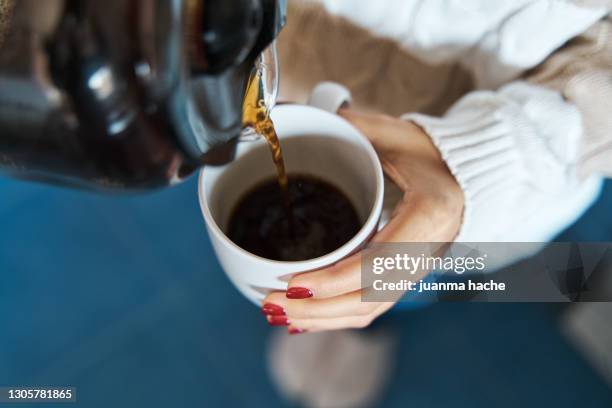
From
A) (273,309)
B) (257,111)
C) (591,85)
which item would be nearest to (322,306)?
(273,309)

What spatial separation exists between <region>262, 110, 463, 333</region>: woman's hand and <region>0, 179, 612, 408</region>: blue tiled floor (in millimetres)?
263

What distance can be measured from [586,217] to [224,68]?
2.00 ft

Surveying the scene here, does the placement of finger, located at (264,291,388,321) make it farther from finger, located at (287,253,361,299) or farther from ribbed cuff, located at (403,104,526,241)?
ribbed cuff, located at (403,104,526,241)

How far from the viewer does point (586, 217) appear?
28.0 inches

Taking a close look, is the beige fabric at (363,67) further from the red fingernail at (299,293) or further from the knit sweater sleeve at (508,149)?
the red fingernail at (299,293)

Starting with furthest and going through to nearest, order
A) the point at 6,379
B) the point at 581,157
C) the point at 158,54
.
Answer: the point at 6,379, the point at 581,157, the point at 158,54

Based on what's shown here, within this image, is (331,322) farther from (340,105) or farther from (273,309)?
(340,105)

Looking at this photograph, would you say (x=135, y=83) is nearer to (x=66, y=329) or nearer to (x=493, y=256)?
(x=493, y=256)

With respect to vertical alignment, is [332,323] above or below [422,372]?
above

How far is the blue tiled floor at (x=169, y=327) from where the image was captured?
0.69 m

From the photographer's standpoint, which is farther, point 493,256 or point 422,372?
point 422,372

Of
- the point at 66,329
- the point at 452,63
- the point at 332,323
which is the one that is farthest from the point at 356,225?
the point at 66,329

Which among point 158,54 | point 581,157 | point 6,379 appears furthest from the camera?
point 6,379

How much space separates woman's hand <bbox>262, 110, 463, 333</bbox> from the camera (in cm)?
38
